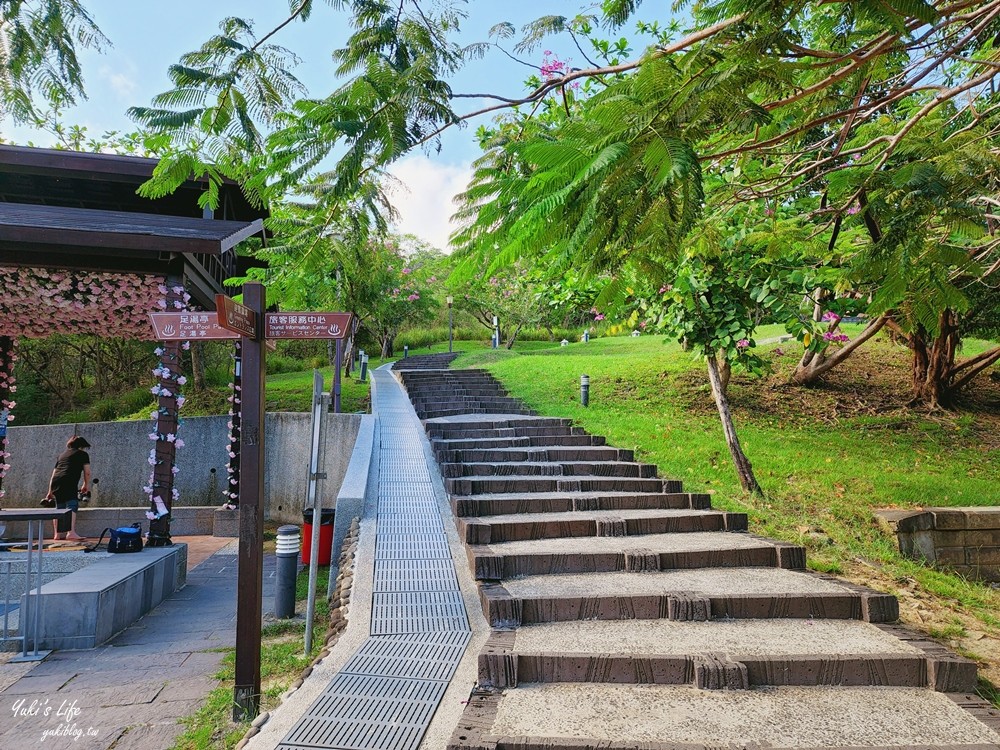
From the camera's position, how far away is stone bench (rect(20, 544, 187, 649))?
193 inches

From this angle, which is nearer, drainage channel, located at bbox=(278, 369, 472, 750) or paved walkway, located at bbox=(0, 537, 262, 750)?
drainage channel, located at bbox=(278, 369, 472, 750)

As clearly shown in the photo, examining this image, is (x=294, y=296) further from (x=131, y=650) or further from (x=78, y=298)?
(x=78, y=298)

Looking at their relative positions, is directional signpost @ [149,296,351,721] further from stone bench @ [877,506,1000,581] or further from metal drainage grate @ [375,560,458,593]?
stone bench @ [877,506,1000,581]

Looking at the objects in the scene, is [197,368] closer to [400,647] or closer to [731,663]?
[400,647]

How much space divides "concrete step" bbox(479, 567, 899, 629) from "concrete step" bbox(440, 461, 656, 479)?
121 inches

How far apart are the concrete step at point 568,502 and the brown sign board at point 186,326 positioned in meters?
3.27

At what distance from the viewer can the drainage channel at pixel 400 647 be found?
2830 mm

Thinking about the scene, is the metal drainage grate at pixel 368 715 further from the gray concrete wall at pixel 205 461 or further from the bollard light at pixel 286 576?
the gray concrete wall at pixel 205 461

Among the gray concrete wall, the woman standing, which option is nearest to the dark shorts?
the woman standing

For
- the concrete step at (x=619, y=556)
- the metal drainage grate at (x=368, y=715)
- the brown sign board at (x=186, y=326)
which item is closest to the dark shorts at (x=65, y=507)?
the brown sign board at (x=186, y=326)

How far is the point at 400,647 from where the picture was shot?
3.77m

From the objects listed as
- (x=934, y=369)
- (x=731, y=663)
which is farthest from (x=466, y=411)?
(x=731, y=663)

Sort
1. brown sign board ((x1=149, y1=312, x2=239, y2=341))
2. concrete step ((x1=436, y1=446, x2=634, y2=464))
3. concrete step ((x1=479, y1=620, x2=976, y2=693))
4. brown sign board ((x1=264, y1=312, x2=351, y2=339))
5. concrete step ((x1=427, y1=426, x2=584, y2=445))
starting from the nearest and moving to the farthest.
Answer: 1. concrete step ((x1=479, y1=620, x2=976, y2=693))
2. brown sign board ((x1=149, y1=312, x2=239, y2=341))
3. brown sign board ((x1=264, y1=312, x2=351, y2=339))
4. concrete step ((x1=436, y1=446, x2=634, y2=464))
5. concrete step ((x1=427, y1=426, x2=584, y2=445))

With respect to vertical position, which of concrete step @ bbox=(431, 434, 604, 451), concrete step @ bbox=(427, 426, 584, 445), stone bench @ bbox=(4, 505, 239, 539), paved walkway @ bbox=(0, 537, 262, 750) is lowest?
paved walkway @ bbox=(0, 537, 262, 750)
